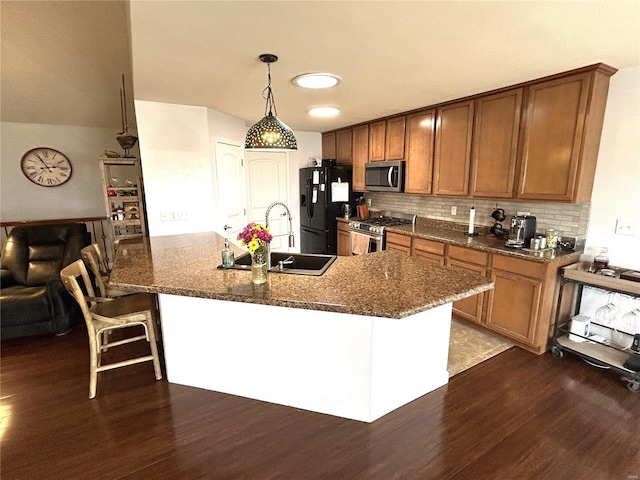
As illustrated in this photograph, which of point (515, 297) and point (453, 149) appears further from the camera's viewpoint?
point (453, 149)

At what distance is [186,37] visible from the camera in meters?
1.85

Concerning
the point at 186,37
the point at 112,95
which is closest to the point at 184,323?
the point at 186,37

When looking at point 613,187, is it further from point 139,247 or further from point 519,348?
point 139,247

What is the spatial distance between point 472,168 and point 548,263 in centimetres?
121

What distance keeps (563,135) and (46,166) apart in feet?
21.0

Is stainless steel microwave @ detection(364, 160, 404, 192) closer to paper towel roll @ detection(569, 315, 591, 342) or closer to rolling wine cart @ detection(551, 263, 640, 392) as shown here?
rolling wine cart @ detection(551, 263, 640, 392)

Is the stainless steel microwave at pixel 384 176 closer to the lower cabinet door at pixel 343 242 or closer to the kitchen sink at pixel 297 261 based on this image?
the lower cabinet door at pixel 343 242

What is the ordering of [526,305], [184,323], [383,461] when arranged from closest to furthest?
1. [383,461]
2. [184,323]
3. [526,305]

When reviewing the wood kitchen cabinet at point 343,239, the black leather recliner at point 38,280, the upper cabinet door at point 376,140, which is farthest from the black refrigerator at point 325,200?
the black leather recliner at point 38,280

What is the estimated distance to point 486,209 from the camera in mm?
3654

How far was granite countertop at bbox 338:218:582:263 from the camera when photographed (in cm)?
274

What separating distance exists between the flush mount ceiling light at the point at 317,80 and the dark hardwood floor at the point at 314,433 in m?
2.24

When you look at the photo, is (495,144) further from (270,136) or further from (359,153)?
(270,136)

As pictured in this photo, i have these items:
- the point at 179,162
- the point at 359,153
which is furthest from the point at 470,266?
the point at 179,162
